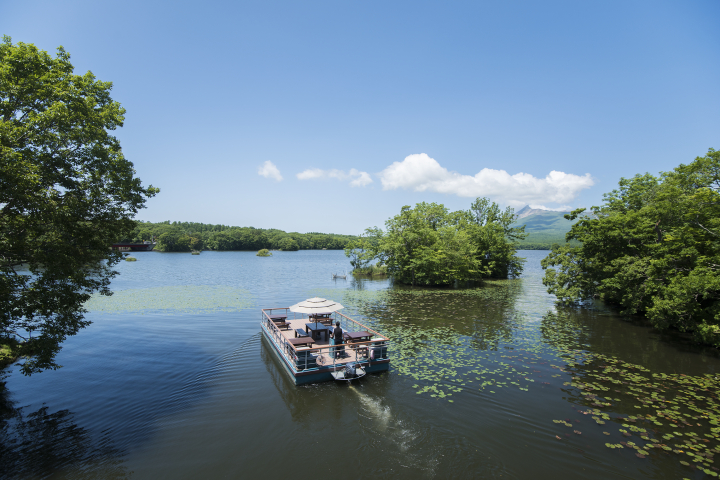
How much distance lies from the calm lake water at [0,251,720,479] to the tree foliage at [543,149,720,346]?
2396mm

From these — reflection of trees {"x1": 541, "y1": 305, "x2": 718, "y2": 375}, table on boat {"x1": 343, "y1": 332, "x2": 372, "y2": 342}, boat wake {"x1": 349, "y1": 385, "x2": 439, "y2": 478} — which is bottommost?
boat wake {"x1": 349, "y1": 385, "x2": 439, "y2": 478}

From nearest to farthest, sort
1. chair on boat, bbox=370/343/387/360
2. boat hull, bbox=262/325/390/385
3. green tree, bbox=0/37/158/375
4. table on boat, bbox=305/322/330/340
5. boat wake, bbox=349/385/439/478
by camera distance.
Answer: boat wake, bbox=349/385/439/478, green tree, bbox=0/37/158/375, boat hull, bbox=262/325/390/385, chair on boat, bbox=370/343/387/360, table on boat, bbox=305/322/330/340

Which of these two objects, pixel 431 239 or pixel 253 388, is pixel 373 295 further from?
pixel 253 388

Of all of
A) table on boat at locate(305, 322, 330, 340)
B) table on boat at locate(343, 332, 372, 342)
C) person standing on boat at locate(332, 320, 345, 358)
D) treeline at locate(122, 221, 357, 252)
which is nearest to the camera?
person standing on boat at locate(332, 320, 345, 358)

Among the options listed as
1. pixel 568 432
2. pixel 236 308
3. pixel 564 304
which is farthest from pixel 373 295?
pixel 568 432

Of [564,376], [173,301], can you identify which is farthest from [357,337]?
[173,301]

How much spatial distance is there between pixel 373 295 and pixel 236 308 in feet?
49.2

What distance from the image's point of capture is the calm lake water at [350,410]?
326 inches

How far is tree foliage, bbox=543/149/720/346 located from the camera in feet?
54.6

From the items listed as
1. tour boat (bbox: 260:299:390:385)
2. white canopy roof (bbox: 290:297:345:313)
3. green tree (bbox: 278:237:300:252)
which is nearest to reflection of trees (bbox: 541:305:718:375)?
tour boat (bbox: 260:299:390:385)

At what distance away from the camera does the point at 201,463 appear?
327 inches

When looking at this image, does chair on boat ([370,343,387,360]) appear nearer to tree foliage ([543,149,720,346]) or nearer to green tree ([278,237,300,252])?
tree foliage ([543,149,720,346])

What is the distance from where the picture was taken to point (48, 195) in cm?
949

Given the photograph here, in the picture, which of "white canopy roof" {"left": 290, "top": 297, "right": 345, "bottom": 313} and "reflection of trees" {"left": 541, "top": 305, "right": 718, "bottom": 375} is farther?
"reflection of trees" {"left": 541, "top": 305, "right": 718, "bottom": 375}
